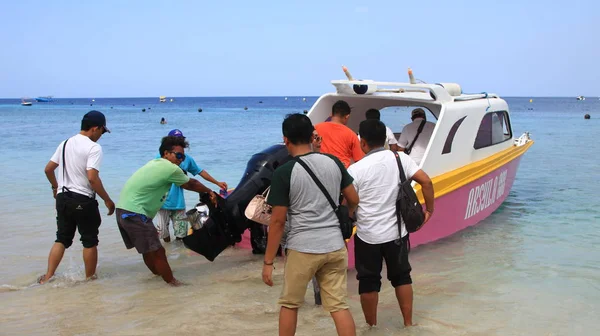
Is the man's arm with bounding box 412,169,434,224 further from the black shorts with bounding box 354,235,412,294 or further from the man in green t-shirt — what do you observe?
the man in green t-shirt

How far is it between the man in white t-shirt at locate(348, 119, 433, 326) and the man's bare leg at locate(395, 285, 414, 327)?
4 cm

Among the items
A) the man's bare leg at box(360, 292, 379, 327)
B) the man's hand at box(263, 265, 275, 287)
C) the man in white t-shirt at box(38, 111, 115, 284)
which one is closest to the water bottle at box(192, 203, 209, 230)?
the man in white t-shirt at box(38, 111, 115, 284)

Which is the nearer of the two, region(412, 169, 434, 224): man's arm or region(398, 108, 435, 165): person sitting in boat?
region(412, 169, 434, 224): man's arm

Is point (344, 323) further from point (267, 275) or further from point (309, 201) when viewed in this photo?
point (309, 201)

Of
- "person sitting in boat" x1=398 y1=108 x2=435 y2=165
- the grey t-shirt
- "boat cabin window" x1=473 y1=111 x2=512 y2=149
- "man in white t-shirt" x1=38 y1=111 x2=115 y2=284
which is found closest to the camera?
the grey t-shirt

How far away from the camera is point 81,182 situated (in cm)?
530

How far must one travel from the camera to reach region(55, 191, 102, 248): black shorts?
5297 millimetres

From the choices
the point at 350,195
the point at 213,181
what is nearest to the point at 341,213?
the point at 350,195

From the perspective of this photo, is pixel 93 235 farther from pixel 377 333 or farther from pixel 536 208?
pixel 536 208

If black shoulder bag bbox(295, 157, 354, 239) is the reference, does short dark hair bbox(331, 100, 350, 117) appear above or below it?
above

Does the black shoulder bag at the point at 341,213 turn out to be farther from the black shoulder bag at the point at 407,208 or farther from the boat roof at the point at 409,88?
the boat roof at the point at 409,88

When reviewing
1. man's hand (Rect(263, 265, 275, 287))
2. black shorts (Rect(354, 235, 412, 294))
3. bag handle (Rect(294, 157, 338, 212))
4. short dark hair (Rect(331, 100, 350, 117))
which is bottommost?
black shorts (Rect(354, 235, 412, 294))

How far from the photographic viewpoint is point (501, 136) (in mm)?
8797

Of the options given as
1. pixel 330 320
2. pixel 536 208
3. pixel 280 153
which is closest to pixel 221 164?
pixel 536 208
